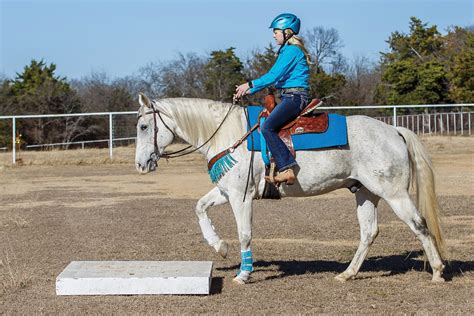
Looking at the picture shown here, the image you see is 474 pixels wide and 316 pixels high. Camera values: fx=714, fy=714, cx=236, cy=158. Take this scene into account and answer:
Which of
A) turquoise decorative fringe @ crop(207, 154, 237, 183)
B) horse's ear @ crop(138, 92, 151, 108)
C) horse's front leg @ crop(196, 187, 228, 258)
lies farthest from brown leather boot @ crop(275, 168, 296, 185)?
horse's ear @ crop(138, 92, 151, 108)

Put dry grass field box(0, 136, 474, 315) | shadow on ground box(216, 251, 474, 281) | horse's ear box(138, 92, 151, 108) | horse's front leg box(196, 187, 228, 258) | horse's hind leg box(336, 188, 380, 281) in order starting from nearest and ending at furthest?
dry grass field box(0, 136, 474, 315), horse's ear box(138, 92, 151, 108), horse's front leg box(196, 187, 228, 258), horse's hind leg box(336, 188, 380, 281), shadow on ground box(216, 251, 474, 281)

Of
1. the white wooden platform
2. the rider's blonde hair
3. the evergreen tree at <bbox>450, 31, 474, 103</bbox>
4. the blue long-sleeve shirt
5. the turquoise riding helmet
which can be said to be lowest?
the white wooden platform

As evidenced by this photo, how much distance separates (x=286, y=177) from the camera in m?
7.38

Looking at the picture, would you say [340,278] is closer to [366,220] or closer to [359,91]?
[366,220]

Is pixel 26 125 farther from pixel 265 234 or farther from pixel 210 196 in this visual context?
pixel 210 196

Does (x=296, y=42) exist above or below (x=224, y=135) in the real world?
above

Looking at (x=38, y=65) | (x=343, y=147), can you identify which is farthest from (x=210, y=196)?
(x=38, y=65)

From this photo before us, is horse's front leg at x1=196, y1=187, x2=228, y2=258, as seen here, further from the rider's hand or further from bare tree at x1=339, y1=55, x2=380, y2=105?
bare tree at x1=339, y1=55, x2=380, y2=105

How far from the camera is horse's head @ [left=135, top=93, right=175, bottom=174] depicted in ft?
25.8

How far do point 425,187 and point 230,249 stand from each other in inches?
129

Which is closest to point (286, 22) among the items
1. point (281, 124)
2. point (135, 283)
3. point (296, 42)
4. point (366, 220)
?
point (296, 42)

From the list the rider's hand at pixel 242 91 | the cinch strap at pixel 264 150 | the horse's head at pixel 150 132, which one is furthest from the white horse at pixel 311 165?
the rider's hand at pixel 242 91

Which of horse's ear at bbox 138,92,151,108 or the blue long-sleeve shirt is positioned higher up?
the blue long-sleeve shirt

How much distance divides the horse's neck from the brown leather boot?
68cm
